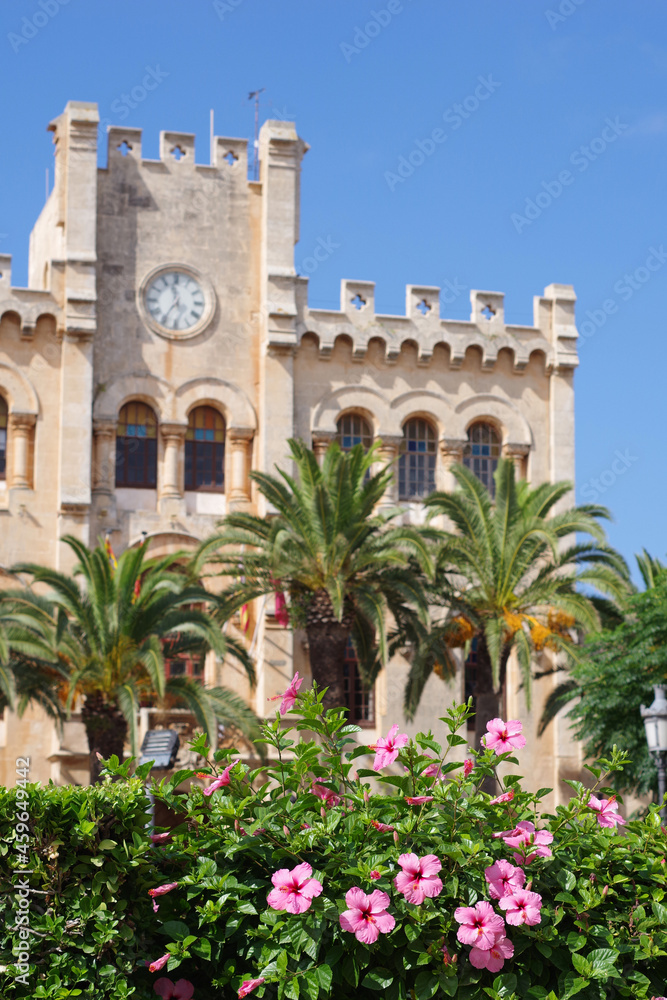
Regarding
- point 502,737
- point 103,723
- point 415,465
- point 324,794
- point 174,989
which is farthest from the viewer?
point 415,465

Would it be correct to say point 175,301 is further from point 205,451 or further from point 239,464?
point 239,464

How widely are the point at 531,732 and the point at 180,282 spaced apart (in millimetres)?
12871

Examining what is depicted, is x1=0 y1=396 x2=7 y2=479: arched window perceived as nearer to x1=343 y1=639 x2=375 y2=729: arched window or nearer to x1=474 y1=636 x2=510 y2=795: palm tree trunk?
x1=343 y1=639 x2=375 y2=729: arched window

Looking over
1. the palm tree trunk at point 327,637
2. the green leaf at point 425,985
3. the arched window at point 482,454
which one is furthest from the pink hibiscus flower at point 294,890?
the arched window at point 482,454

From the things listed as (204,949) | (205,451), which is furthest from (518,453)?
(204,949)

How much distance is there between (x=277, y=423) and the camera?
3256cm

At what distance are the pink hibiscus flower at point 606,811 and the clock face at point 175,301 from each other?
26.1 m

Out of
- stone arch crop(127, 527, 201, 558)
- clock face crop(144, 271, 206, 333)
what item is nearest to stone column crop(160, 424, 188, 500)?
stone arch crop(127, 527, 201, 558)

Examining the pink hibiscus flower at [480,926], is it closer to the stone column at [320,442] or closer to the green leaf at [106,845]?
the green leaf at [106,845]

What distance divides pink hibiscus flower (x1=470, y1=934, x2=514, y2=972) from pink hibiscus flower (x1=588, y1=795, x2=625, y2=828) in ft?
3.45

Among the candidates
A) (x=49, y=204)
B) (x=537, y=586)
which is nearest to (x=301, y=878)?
(x=537, y=586)

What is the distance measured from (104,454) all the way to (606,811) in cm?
2499

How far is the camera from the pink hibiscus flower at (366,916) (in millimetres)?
6766

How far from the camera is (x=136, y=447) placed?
3244 cm
